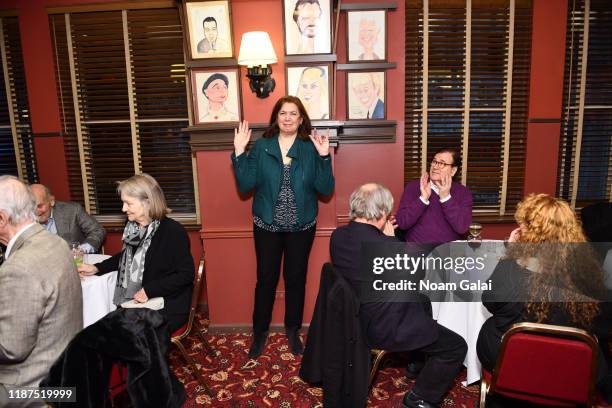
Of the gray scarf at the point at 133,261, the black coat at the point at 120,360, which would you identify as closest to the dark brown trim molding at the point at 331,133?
the gray scarf at the point at 133,261

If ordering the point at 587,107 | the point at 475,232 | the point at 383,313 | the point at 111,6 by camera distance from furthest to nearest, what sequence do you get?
the point at 587,107 → the point at 111,6 → the point at 475,232 → the point at 383,313

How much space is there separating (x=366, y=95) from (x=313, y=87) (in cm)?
44

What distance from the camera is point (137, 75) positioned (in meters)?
3.80

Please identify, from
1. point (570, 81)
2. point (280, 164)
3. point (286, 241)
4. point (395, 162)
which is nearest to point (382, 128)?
point (395, 162)

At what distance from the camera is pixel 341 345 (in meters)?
2.30

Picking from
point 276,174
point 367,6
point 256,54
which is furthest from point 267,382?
point 367,6

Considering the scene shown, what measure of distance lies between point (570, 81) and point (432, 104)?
1128 millimetres

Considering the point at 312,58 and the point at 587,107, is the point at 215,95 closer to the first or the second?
the point at 312,58

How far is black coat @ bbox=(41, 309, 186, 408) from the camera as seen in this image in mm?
1620

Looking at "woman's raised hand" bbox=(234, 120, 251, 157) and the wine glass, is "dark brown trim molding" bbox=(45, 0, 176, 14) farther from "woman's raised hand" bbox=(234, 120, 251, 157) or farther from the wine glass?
the wine glass

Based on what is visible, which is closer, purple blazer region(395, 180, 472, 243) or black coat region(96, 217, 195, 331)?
black coat region(96, 217, 195, 331)

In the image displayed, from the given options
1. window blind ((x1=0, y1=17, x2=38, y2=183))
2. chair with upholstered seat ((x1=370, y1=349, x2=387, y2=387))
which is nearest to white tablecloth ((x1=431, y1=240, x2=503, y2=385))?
chair with upholstered seat ((x1=370, y1=349, x2=387, y2=387))

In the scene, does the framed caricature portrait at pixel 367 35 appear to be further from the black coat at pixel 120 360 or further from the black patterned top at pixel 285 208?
the black coat at pixel 120 360

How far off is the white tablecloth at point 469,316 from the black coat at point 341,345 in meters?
0.53
